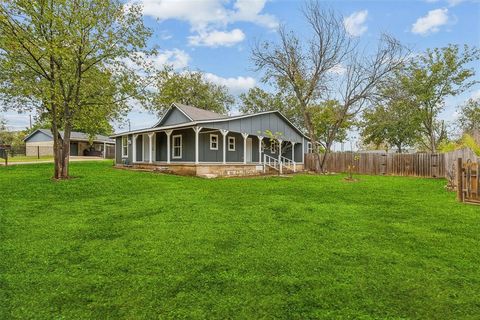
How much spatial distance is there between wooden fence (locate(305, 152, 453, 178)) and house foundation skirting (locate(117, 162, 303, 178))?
6884 mm

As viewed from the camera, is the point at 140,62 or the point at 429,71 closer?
the point at 140,62

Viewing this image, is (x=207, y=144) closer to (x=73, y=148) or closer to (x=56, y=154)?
(x=56, y=154)

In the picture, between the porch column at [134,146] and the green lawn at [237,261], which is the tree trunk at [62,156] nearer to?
the green lawn at [237,261]

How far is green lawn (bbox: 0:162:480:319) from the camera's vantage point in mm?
2621

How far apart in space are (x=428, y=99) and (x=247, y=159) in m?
16.4

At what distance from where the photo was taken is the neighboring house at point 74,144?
115ft

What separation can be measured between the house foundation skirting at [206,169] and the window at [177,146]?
3.82 ft

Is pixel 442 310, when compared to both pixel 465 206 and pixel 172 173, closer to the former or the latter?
pixel 465 206

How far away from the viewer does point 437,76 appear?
2258cm

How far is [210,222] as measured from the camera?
18.3 ft

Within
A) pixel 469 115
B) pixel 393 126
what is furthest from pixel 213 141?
pixel 469 115

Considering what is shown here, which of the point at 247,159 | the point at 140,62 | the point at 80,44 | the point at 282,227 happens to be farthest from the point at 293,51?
the point at 282,227

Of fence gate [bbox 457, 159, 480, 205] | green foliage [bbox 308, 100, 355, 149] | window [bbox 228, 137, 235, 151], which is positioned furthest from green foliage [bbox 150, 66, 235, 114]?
fence gate [bbox 457, 159, 480, 205]

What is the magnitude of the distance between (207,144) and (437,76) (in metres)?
20.1
